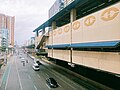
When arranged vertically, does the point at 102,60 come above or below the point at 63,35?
below

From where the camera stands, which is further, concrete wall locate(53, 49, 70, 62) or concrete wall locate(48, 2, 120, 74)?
concrete wall locate(53, 49, 70, 62)

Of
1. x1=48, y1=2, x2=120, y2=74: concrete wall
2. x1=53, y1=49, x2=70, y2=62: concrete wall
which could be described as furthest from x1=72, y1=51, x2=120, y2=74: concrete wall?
x1=53, y1=49, x2=70, y2=62: concrete wall

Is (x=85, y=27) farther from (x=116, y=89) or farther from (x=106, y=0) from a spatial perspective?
(x=116, y=89)

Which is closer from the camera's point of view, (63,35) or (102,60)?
(102,60)

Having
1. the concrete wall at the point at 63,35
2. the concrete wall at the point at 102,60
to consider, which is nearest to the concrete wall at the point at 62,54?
the concrete wall at the point at 63,35

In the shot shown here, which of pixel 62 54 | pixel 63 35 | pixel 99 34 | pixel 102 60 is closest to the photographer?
pixel 102 60

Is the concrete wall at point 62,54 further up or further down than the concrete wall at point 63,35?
further down

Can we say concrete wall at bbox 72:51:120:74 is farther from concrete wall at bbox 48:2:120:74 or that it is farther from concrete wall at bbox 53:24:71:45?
concrete wall at bbox 53:24:71:45

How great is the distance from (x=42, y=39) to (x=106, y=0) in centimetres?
2247

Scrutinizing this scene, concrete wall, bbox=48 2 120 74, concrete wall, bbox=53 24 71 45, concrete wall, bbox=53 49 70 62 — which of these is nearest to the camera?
concrete wall, bbox=48 2 120 74

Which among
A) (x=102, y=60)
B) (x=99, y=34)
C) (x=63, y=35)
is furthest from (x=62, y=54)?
(x=102, y=60)

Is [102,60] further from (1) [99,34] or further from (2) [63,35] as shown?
(2) [63,35]

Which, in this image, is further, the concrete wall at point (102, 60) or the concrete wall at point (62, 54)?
the concrete wall at point (62, 54)

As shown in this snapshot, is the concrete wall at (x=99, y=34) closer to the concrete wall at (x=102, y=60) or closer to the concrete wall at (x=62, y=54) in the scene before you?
the concrete wall at (x=102, y=60)
